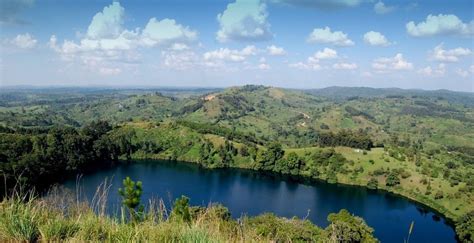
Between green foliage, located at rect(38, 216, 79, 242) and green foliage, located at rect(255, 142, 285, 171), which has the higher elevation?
green foliage, located at rect(38, 216, 79, 242)

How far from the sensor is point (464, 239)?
54.5 meters

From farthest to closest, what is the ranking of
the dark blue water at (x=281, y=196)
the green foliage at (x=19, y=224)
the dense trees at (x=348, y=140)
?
the dense trees at (x=348, y=140), the dark blue water at (x=281, y=196), the green foliage at (x=19, y=224)

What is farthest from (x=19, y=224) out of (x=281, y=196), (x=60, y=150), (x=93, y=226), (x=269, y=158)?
(x=269, y=158)

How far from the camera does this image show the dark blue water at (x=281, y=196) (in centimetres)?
6175

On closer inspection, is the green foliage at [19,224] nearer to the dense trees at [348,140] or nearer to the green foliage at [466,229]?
the green foliage at [466,229]

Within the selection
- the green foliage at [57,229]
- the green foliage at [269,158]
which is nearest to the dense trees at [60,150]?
the green foliage at [269,158]

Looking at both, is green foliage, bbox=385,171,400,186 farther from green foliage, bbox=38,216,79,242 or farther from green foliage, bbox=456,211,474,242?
green foliage, bbox=38,216,79,242

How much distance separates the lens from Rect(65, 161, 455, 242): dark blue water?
203ft

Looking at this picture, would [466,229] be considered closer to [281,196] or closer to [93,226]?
[281,196]

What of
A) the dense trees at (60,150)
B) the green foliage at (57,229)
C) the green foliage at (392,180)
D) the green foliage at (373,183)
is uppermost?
the green foliage at (57,229)

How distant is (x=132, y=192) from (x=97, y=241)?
12699mm


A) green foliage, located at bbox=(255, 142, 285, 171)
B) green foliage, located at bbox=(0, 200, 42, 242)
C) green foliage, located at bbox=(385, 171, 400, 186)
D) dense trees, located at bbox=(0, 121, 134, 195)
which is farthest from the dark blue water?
green foliage, located at bbox=(0, 200, 42, 242)

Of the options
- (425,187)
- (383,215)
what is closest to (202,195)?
(383,215)

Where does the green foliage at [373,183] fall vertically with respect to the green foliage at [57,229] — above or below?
below
